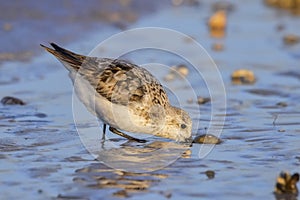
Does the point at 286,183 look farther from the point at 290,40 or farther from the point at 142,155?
the point at 290,40

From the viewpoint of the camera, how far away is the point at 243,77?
31.7 ft

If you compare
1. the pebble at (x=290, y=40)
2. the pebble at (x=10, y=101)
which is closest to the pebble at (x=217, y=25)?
the pebble at (x=290, y=40)

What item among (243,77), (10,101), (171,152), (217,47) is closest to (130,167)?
(171,152)

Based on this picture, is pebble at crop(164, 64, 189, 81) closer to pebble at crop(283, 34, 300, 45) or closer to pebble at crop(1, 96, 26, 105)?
pebble at crop(1, 96, 26, 105)

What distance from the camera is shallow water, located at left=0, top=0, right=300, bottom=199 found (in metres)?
5.62

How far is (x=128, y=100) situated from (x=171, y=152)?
597 mm

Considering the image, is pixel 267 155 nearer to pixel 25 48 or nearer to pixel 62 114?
pixel 62 114

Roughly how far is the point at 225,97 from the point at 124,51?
2526mm

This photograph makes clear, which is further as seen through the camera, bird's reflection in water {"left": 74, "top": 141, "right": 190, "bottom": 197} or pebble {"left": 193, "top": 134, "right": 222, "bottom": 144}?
pebble {"left": 193, "top": 134, "right": 222, "bottom": 144}

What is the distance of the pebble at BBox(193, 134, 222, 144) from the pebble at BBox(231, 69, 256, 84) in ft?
8.75

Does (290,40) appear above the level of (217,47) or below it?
above

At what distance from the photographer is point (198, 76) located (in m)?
10.0

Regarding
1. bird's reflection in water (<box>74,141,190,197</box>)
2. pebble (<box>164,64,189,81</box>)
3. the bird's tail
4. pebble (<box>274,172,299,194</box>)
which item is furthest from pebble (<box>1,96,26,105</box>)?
pebble (<box>274,172,299,194</box>)

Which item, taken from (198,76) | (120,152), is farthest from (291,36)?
(120,152)
